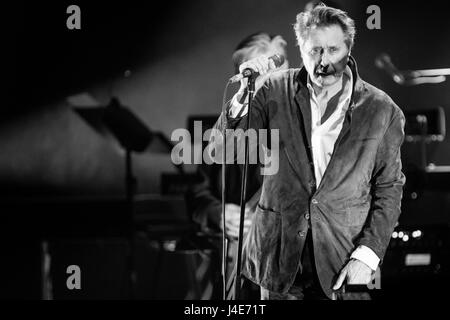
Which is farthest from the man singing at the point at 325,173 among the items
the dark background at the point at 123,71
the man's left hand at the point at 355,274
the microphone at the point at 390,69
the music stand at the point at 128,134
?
the music stand at the point at 128,134

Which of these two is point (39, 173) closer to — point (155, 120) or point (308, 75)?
point (155, 120)

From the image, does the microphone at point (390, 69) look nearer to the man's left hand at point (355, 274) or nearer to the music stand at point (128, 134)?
the music stand at point (128, 134)

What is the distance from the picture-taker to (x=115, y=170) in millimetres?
4309

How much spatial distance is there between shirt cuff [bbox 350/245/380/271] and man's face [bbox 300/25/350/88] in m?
0.58

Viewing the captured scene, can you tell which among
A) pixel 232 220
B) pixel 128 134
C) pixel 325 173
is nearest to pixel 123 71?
pixel 128 134

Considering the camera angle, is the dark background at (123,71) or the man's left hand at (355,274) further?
the dark background at (123,71)

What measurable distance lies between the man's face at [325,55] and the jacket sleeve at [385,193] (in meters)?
0.26

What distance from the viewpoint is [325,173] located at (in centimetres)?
201

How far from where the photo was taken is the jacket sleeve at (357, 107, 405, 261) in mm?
2031

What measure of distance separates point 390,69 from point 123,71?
1.83 m

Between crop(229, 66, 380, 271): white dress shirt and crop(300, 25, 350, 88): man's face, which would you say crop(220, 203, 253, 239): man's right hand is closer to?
crop(229, 66, 380, 271): white dress shirt

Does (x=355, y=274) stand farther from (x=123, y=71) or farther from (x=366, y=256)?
(x=123, y=71)

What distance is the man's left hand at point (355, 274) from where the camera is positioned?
6.55 ft
